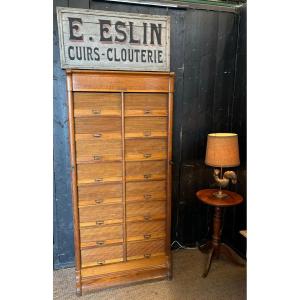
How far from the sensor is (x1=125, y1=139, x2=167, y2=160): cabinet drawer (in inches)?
84.5

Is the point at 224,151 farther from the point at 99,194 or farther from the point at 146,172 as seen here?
the point at 99,194

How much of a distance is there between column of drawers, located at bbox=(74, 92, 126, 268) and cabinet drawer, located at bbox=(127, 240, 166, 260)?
0.24ft

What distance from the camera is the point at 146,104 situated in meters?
2.13

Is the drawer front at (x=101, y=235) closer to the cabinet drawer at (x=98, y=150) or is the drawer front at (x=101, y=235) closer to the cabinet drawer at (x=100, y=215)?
the cabinet drawer at (x=100, y=215)

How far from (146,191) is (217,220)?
Result: 74cm

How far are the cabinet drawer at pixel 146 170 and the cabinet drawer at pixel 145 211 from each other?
0.69 feet

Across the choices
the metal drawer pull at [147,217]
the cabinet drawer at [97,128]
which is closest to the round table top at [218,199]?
the metal drawer pull at [147,217]

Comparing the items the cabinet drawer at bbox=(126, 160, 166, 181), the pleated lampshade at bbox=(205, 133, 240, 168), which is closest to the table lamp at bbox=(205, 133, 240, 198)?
the pleated lampshade at bbox=(205, 133, 240, 168)

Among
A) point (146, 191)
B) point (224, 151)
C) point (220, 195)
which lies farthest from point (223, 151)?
point (146, 191)

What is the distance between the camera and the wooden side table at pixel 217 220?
2.34m
